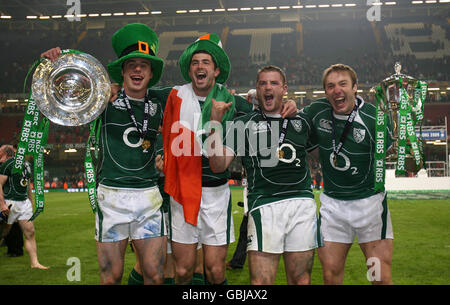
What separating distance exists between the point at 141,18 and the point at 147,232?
3693cm

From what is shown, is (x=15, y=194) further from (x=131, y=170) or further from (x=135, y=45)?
(x=135, y=45)

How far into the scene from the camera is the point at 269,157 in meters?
3.39

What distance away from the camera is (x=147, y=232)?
3402 millimetres

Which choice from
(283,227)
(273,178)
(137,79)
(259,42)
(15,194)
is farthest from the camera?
(259,42)

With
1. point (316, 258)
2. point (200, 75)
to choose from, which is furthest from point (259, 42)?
point (200, 75)

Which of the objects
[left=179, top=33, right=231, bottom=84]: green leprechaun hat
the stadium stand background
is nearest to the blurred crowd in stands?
the stadium stand background

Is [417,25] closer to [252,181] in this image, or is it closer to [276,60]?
[276,60]

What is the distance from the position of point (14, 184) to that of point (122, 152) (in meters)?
4.64

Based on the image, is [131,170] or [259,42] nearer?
[131,170]

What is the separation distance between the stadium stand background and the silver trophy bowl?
30.8 m

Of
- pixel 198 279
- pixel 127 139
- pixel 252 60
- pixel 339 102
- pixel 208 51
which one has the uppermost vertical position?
pixel 252 60

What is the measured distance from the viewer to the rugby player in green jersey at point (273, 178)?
3195mm

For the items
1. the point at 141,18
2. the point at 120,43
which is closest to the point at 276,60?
the point at 141,18

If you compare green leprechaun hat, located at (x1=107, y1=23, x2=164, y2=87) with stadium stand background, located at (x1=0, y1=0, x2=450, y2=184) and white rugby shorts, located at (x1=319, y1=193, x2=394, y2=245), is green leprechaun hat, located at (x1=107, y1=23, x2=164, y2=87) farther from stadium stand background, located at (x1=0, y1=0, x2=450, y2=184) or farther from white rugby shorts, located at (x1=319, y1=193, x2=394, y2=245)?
stadium stand background, located at (x1=0, y1=0, x2=450, y2=184)
